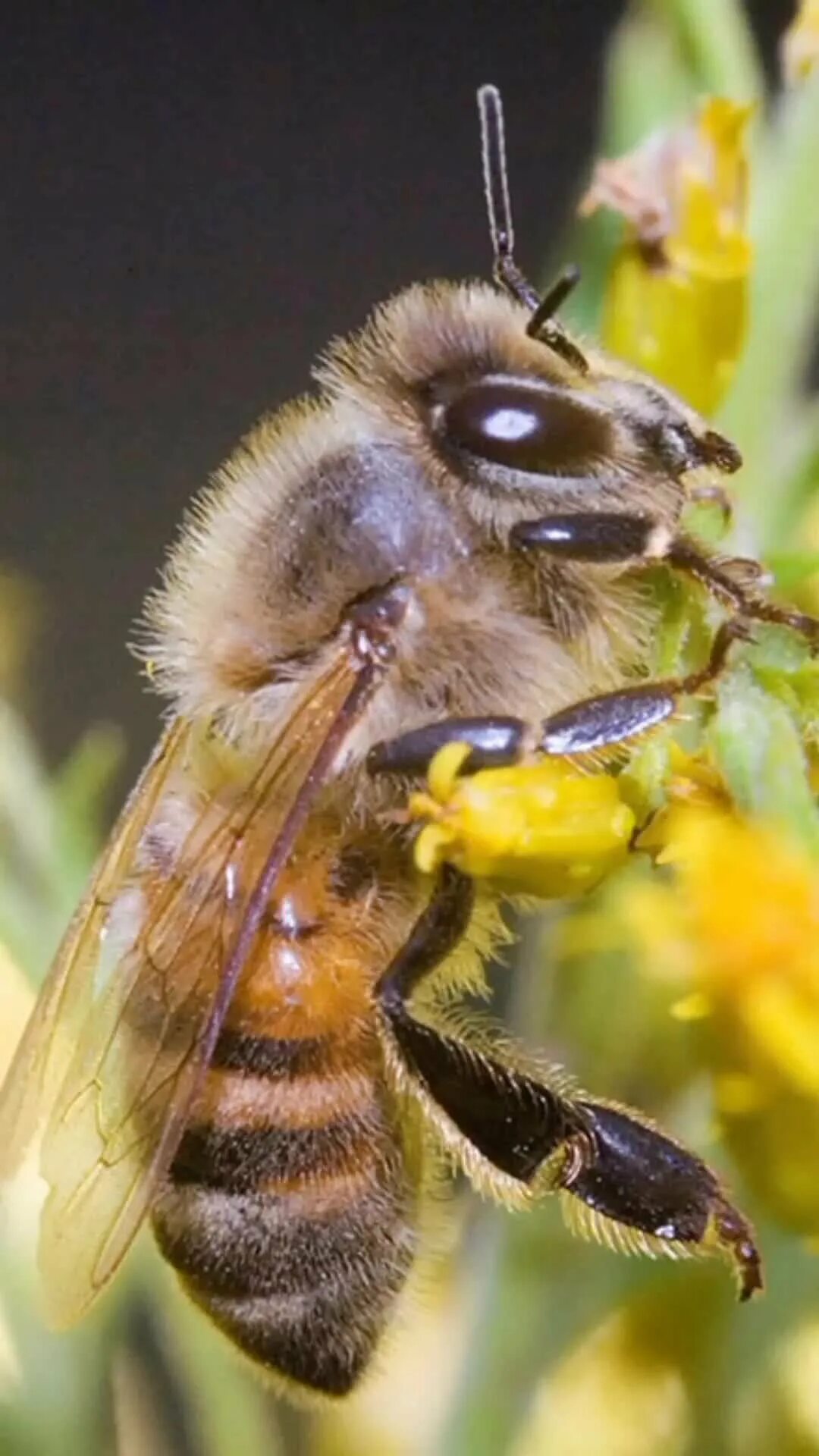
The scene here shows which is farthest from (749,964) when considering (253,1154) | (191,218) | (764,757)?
(191,218)

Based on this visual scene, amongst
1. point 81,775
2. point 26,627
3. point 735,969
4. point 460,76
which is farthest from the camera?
point 460,76

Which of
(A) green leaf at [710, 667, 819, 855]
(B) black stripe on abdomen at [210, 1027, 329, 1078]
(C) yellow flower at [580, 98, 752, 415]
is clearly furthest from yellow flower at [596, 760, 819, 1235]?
(C) yellow flower at [580, 98, 752, 415]

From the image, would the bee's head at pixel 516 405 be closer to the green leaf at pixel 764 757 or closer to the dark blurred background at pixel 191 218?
the green leaf at pixel 764 757

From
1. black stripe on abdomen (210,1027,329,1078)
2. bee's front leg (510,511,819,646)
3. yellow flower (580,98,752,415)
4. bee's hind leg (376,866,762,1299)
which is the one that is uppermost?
yellow flower (580,98,752,415)

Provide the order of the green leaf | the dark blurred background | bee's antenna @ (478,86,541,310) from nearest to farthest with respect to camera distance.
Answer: the green leaf
bee's antenna @ (478,86,541,310)
the dark blurred background

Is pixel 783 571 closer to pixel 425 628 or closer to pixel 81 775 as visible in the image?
pixel 425 628

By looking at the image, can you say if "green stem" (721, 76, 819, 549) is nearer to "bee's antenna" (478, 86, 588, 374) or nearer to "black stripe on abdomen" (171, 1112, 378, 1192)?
"bee's antenna" (478, 86, 588, 374)

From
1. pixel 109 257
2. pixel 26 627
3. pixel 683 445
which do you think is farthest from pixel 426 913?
pixel 109 257
